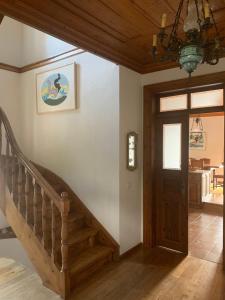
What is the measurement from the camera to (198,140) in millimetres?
9039

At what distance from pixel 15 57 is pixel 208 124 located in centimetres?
702

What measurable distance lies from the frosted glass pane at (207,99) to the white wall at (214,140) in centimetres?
555

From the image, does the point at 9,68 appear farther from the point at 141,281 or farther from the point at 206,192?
the point at 206,192

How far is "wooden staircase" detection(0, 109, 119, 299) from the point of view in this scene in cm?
260

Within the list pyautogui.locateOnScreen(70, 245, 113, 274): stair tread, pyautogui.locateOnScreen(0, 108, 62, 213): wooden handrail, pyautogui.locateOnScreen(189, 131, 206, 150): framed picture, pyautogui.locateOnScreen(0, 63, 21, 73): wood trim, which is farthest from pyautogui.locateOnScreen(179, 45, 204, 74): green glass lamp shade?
pyautogui.locateOnScreen(189, 131, 206, 150): framed picture

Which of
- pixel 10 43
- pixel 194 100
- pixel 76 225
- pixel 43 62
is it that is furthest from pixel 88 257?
pixel 10 43

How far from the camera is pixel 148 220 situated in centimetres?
368

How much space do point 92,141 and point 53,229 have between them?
1.39m

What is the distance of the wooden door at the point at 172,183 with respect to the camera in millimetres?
3473

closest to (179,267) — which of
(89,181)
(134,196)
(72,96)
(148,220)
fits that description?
(148,220)

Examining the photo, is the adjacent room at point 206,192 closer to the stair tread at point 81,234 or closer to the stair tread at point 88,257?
the stair tread at point 88,257

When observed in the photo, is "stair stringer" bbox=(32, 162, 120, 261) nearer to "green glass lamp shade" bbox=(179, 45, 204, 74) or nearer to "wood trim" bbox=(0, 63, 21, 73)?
"wood trim" bbox=(0, 63, 21, 73)

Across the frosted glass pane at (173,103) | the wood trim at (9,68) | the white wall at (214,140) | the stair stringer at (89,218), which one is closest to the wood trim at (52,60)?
the wood trim at (9,68)

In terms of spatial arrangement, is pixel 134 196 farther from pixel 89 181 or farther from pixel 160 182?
pixel 89 181
